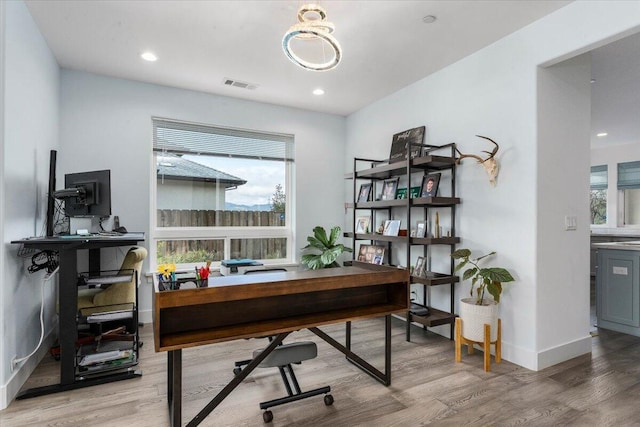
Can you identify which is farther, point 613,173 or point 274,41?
point 613,173

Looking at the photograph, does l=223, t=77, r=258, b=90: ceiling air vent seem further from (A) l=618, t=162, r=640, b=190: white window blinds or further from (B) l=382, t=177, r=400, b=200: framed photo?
(A) l=618, t=162, r=640, b=190: white window blinds

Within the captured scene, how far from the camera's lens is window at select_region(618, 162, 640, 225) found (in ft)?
22.5

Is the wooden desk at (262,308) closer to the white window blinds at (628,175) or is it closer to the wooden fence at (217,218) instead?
the wooden fence at (217,218)

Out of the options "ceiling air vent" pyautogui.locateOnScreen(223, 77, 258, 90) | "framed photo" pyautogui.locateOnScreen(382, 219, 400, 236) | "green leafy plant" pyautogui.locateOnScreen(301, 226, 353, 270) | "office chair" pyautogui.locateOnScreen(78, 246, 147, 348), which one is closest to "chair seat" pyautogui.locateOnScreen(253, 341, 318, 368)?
"office chair" pyautogui.locateOnScreen(78, 246, 147, 348)

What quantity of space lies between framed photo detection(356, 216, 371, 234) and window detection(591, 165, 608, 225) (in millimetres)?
5852

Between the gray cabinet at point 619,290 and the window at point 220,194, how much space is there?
3839 mm

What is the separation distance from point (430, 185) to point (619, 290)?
2.45 meters

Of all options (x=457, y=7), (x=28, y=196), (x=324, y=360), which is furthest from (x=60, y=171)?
(x=457, y=7)

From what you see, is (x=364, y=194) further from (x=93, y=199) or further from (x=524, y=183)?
(x=93, y=199)

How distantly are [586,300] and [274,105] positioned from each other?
167 inches

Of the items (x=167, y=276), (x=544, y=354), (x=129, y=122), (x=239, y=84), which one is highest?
(x=239, y=84)

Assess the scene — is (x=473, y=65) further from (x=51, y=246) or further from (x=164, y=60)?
(x=51, y=246)

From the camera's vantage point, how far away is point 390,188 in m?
4.28

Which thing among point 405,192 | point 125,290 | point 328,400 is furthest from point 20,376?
point 405,192
